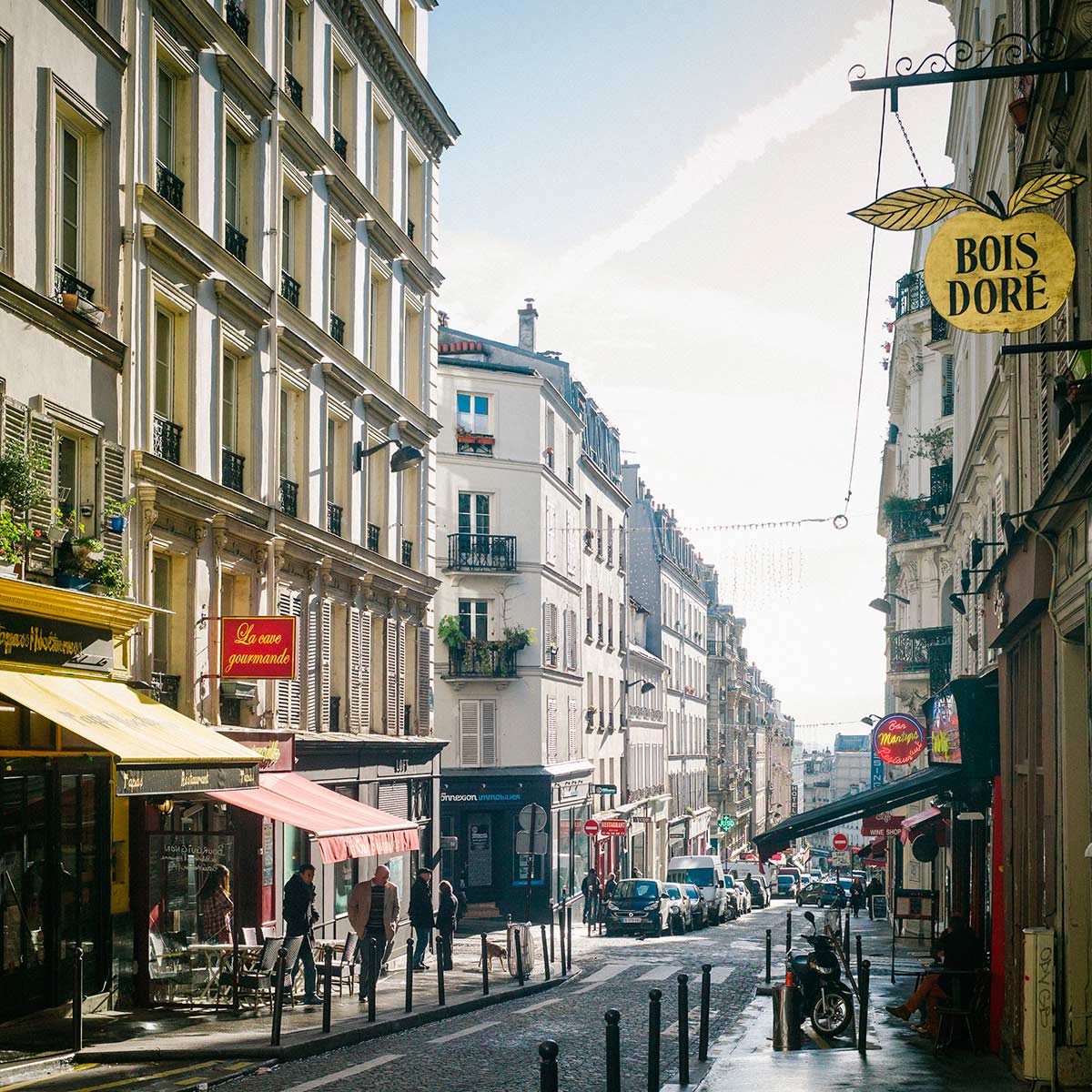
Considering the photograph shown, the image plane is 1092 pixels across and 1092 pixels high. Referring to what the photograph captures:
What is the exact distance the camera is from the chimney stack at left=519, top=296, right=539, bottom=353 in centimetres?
6131

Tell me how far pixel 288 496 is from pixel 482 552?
2218 cm

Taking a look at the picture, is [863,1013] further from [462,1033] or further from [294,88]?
[294,88]

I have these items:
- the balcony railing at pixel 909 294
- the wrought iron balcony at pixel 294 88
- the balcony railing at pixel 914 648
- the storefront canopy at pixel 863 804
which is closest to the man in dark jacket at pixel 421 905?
the storefront canopy at pixel 863 804

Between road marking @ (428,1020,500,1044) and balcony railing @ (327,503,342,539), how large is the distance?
33.3 feet

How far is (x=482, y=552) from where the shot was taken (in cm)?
4725

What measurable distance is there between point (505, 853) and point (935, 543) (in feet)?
51.9

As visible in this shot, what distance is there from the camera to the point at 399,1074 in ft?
48.3

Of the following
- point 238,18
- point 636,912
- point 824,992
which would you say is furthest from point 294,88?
point 636,912

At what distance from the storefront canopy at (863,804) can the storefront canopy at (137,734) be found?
7855mm

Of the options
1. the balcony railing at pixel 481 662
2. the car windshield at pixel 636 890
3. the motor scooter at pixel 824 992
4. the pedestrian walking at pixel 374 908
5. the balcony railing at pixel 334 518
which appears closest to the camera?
the motor scooter at pixel 824 992

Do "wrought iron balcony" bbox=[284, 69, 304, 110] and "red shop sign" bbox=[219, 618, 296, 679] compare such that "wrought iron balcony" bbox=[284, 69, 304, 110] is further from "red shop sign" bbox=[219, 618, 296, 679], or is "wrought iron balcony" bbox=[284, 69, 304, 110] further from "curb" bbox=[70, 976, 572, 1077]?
"curb" bbox=[70, 976, 572, 1077]

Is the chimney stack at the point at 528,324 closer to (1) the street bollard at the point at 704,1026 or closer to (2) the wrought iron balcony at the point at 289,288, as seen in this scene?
(2) the wrought iron balcony at the point at 289,288

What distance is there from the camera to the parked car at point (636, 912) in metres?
39.4

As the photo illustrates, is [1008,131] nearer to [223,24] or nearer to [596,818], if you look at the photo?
[223,24]
